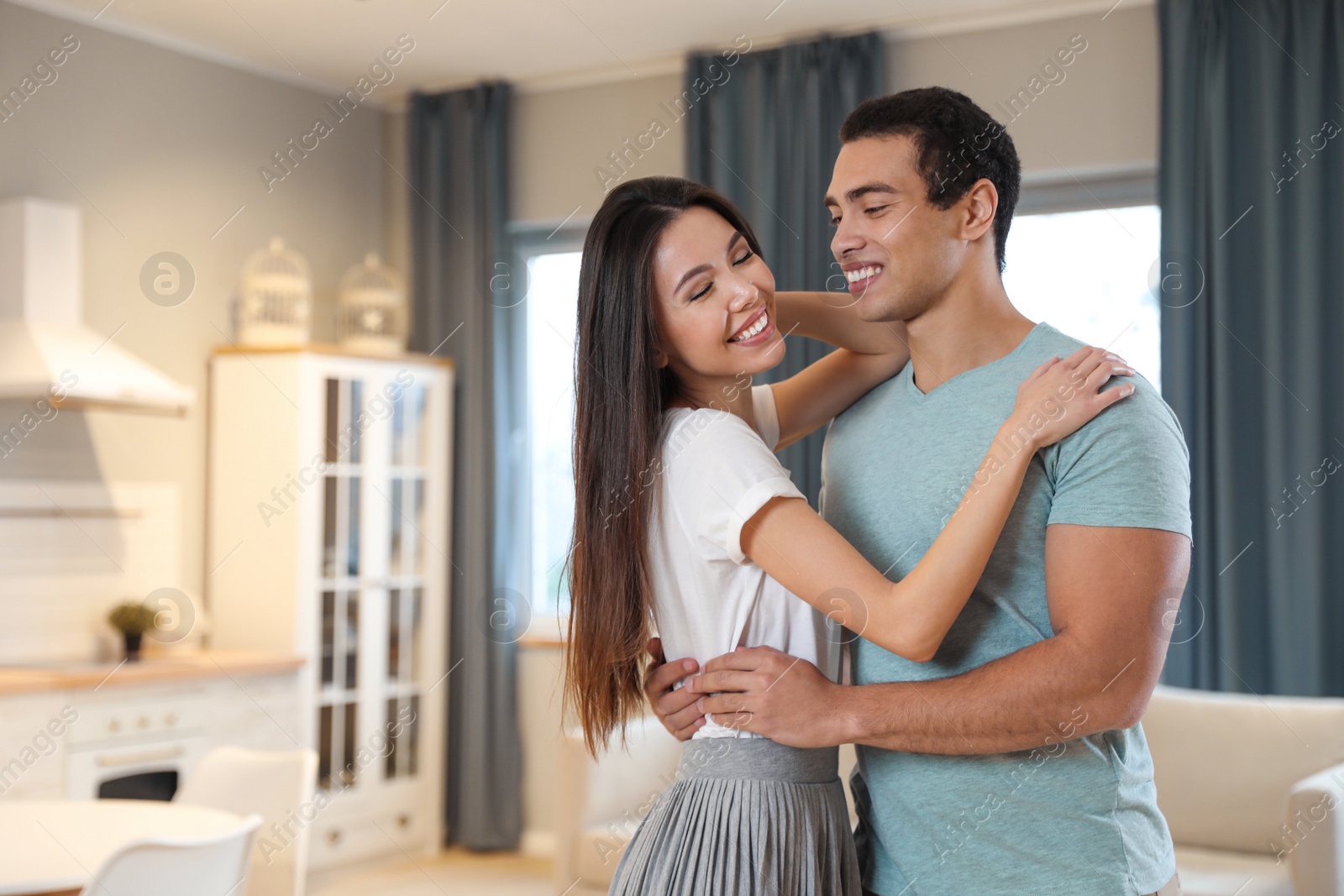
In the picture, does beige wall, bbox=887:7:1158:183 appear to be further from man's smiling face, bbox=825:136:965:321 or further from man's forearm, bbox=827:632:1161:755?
man's forearm, bbox=827:632:1161:755

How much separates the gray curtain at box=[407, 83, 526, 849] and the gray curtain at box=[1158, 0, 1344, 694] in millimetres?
2585

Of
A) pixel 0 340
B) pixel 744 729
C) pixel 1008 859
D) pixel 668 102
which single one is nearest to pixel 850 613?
pixel 744 729

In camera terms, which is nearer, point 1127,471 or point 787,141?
point 1127,471

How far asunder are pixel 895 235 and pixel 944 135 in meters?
0.15

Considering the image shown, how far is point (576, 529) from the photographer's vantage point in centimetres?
155

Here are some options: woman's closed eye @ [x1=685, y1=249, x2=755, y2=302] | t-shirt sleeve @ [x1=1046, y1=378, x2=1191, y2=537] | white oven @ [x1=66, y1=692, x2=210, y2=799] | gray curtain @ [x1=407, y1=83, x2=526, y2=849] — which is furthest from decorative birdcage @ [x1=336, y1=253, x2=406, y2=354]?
t-shirt sleeve @ [x1=1046, y1=378, x2=1191, y2=537]

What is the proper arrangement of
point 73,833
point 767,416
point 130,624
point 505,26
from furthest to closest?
point 505,26 < point 130,624 < point 73,833 < point 767,416

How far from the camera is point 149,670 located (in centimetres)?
393

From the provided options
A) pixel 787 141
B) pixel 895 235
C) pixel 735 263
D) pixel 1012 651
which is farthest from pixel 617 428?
pixel 787 141

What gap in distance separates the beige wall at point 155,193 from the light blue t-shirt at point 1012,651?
3507 mm

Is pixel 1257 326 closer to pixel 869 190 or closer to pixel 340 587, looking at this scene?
pixel 869 190

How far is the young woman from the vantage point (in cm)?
142

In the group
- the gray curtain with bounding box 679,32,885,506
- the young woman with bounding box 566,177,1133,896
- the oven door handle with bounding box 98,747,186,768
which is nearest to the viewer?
the young woman with bounding box 566,177,1133,896

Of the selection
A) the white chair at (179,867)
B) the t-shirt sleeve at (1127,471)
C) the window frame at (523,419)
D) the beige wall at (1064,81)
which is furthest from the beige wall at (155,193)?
the t-shirt sleeve at (1127,471)
